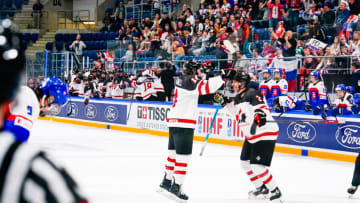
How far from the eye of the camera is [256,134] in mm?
5668

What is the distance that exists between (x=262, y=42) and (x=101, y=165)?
5.51 metres

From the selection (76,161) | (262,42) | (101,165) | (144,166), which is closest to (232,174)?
(144,166)

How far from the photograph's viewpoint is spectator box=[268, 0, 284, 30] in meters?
13.6

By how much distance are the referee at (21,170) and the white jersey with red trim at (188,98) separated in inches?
A: 191

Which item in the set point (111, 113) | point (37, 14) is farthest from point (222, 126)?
point (37, 14)

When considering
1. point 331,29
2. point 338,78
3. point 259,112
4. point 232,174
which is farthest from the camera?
point 331,29

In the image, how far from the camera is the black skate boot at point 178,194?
589cm

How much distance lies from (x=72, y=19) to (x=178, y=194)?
20819 millimetres

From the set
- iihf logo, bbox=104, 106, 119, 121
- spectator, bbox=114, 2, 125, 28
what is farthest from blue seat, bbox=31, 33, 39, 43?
iihf logo, bbox=104, 106, 119, 121

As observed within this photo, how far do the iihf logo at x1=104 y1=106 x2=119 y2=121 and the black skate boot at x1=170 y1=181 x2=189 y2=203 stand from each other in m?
8.83

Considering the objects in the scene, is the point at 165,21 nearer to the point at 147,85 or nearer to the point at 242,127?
the point at 147,85

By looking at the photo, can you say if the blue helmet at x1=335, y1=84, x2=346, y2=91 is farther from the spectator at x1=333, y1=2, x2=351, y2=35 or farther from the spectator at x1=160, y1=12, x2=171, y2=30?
the spectator at x1=160, y1=12, x2=171, y2=30

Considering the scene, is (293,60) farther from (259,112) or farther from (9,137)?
(9,137)

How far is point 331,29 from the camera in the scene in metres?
11.1
